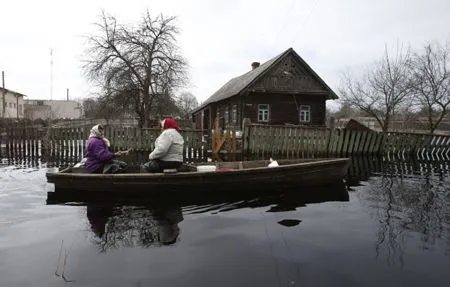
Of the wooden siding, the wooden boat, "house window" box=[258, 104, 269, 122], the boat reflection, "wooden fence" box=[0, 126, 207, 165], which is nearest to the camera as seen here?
the boat reflection

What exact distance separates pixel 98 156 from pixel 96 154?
72 mm

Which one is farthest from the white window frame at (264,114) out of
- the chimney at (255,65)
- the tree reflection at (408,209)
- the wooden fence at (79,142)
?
the tree reflection at (408,209)

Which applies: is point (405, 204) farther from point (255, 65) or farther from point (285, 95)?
point (255, 65)

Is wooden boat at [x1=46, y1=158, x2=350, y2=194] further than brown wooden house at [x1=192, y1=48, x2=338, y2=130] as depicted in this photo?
No

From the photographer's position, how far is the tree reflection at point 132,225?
550 centimetres

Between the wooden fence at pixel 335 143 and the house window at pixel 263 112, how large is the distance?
10.0 m

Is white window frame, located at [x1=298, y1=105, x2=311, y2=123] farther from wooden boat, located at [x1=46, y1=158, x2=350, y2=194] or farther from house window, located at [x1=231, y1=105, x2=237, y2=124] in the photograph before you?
wooden boat, located at [x1=46, y1=158, x2=350, y2=194]

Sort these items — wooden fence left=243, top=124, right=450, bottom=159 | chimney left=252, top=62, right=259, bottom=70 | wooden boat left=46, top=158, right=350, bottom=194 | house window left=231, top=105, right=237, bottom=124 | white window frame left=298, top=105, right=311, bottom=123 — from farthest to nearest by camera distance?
chimney left=252, top=62, right=259, bottom=70 < house window left=231, top=105, right=237, bottom=124 < white window frame left=298, top=105, right=311, bottom=123 < wooden fence left=243, top=124, right=450, bottom=159 < wooden boat left=46, top=158, right=350, bottom=194

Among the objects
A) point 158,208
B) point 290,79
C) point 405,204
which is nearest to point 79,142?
point 158,208

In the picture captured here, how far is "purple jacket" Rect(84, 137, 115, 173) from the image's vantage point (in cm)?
833

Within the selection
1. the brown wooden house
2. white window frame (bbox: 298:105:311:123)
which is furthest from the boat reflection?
white window frame (bbox: 298:105:311:123)

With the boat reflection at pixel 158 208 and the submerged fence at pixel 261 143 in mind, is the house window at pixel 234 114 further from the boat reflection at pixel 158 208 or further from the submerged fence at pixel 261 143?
the boat reflection at pixel 158 208

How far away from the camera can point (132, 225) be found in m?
6.30

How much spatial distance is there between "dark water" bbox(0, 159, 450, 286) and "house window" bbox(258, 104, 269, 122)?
712 inches
